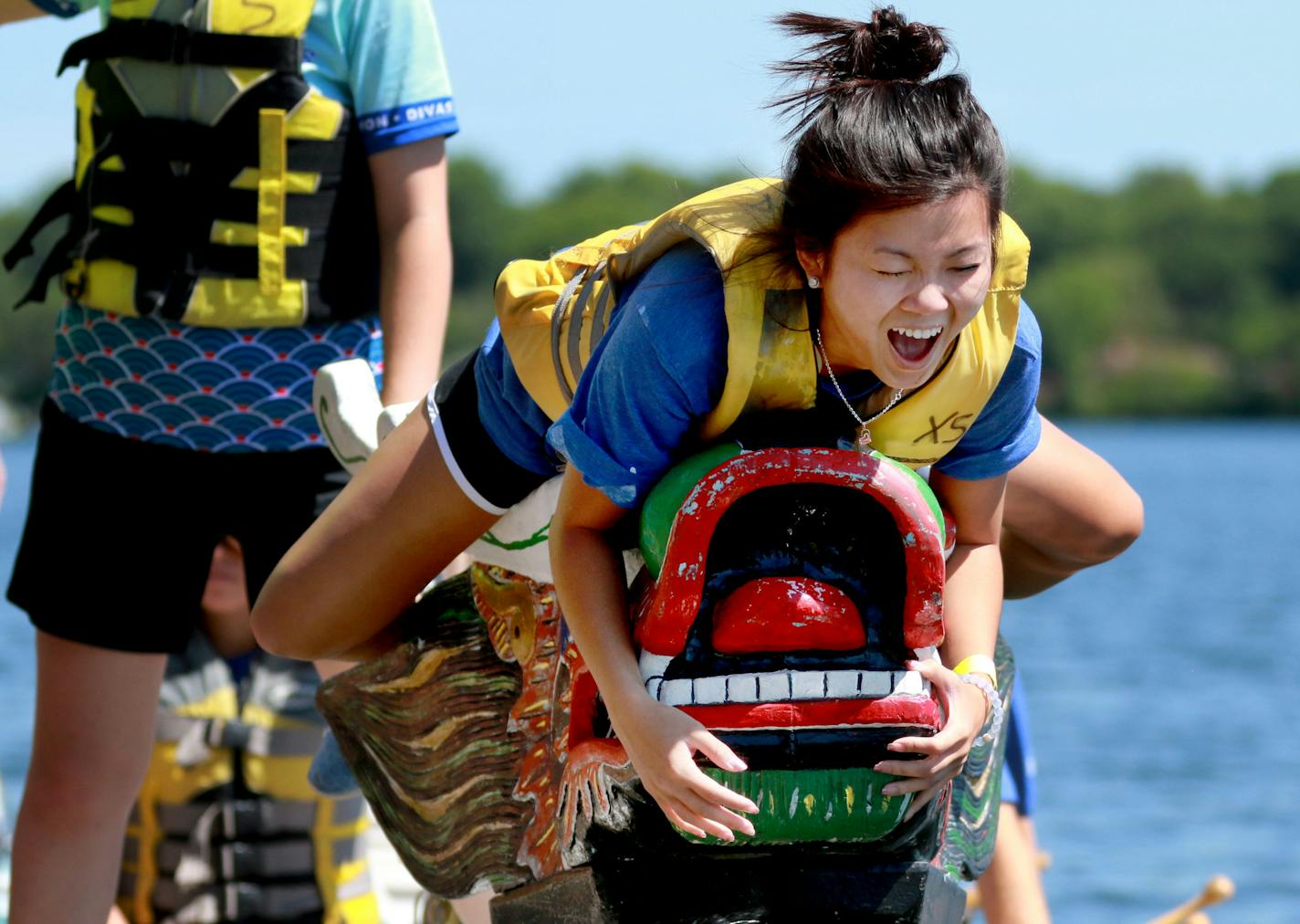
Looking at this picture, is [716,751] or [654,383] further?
[654,383]

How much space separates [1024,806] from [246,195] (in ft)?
6.64

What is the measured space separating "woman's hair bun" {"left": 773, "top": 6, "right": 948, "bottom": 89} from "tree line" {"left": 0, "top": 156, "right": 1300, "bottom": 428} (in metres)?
51.8

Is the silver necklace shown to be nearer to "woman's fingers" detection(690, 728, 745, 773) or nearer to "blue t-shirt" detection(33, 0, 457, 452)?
"woman's fingers" detection(690, 728, 745, 773)

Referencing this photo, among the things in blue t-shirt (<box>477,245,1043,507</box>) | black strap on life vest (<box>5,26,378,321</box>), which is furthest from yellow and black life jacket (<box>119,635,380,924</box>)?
blue t-shirt (<box>477,245,1043,507</box>)

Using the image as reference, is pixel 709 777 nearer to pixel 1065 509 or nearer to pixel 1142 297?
pixel 1065 509

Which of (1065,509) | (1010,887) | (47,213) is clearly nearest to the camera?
(1065,509)

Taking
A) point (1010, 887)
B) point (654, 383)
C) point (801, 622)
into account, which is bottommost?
point (1010, 887)

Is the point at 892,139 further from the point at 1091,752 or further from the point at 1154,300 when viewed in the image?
the point at 1154,300

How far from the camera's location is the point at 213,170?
3760 millimetres

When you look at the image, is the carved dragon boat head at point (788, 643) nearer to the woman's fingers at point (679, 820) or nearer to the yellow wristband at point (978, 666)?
the woman's fingers at point (679, 820)

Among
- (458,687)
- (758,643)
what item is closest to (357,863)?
(458,687)

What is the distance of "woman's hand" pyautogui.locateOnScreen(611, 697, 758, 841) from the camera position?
7.99 ft

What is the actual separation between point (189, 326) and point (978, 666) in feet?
5.49

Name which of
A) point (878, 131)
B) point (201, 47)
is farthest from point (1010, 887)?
point (201, 47)
